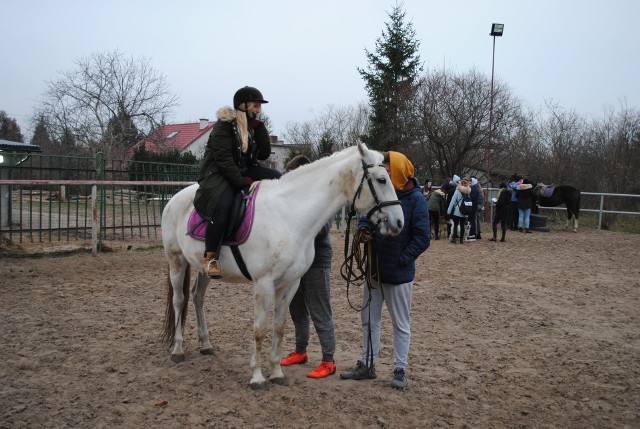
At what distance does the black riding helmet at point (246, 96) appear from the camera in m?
4.34

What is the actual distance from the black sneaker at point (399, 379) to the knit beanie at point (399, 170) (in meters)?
1.61

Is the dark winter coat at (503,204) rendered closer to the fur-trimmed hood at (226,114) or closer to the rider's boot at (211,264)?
the fur-trimmed hood at (226,114)

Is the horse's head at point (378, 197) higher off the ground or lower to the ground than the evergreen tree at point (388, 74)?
lower

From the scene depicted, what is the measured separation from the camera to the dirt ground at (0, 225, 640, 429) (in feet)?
12.1

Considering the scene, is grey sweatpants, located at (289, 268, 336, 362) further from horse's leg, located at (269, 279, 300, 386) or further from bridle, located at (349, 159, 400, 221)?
bridle, located at (349, 159, 400, 221)

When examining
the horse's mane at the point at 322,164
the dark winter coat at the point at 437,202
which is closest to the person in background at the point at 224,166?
→ the horse's mane at the point at 322,164

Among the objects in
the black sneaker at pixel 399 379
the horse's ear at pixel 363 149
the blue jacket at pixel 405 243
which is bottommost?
the black sneaker at pixel 399 379

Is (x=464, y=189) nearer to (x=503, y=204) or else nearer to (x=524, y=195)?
(x=503, y=204)

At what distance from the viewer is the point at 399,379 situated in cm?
423

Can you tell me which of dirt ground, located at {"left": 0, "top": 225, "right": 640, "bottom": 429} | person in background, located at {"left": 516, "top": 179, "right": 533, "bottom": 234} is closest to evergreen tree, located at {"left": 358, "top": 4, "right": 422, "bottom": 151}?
person in background, located at {"left": 516, "top": 179, "right": 533, "bottom": 234}

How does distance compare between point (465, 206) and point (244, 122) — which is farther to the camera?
point (465, 206)

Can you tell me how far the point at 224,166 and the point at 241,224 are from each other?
0.53 meters

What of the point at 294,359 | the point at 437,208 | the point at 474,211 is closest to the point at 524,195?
the point at 474,211

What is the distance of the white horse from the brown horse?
15847 millimetres
